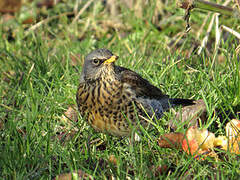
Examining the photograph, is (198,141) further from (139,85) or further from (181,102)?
(139,85)

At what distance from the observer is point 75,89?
4.66 m

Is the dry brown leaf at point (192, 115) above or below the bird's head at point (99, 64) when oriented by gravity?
below

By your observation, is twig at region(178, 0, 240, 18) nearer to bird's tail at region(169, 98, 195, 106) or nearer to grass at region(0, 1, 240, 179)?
grass at region(0, 1, 240, 179)

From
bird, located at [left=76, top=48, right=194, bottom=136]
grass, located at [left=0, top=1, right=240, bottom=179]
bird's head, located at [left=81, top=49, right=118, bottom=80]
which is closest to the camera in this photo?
grass, located at [left=0, top=1, right=240, bottom=179]

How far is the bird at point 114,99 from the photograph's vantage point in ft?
12.4

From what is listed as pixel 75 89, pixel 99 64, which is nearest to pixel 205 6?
pixel 99 64

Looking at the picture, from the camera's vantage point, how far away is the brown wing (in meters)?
3.99

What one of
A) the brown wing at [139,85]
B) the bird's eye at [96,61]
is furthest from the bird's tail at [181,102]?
the bird's eye at [96,61]

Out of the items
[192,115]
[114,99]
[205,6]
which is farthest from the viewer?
[114,99]

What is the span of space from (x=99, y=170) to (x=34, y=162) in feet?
1.59

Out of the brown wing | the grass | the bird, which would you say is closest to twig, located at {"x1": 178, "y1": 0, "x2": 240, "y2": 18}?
the grass

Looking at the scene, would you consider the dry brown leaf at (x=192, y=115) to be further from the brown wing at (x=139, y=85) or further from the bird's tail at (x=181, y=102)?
the brown wing at (x=139, y=85)

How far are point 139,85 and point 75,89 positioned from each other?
Result: 0.90 m

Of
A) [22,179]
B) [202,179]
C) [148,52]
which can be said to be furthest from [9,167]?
[148,52]
